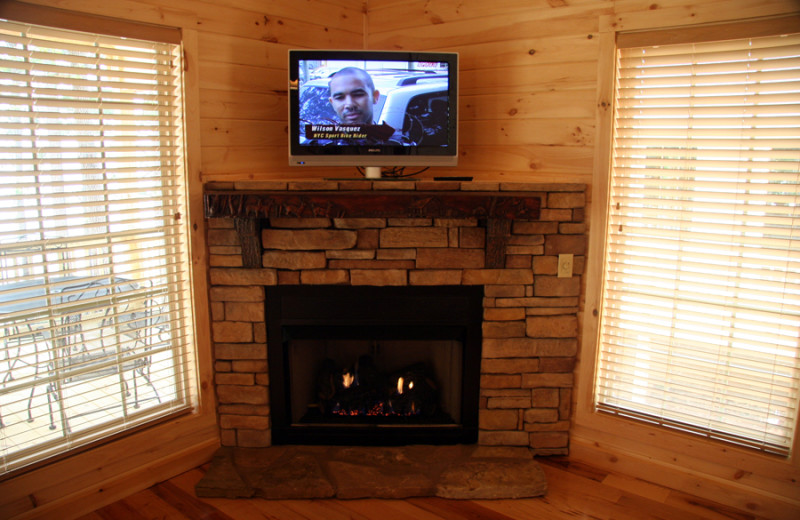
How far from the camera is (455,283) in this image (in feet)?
8.00

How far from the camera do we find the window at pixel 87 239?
6.26 ft

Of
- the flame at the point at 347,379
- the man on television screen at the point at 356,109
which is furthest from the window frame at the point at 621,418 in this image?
the flame at the point at 347,379

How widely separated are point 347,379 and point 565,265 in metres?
1.25

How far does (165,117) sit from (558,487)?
92.1 inches

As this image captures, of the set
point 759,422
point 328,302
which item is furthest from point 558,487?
point 328,302

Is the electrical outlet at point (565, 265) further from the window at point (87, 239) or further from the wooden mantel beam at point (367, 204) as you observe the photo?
the window at point (87, 239)

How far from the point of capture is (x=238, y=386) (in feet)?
8.21

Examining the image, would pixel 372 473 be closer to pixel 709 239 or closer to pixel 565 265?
pixel 565 265

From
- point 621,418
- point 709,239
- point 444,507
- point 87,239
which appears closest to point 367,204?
point 87,239

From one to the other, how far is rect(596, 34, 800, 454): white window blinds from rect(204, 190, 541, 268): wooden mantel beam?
1.83 ft

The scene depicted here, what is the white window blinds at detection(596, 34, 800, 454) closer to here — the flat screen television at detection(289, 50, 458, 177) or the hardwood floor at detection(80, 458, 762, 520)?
the hardwood floor at detection(80, 458, 762, 520)

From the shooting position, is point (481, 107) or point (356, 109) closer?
point (356, 109)

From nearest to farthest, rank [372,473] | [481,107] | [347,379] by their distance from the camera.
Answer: [372,473]
[481,107]
[347,379]

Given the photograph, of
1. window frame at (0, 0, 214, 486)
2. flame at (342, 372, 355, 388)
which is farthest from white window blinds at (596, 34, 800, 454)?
window frame at (0, 0, 214, 486)
